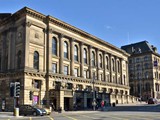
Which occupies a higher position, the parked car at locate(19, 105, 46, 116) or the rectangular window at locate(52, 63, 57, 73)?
the rectangular window at locate(52, 63, 57, 73)

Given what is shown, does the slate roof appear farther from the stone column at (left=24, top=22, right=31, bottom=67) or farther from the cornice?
the stone column at (left=24, top=22, right=31, bottom=67)

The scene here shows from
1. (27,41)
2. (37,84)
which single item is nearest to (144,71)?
(37,84)

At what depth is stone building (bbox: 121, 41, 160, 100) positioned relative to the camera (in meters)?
115

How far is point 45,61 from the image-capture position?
55062mm

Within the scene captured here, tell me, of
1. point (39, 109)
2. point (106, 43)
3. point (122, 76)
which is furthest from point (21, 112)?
point (122, 76)

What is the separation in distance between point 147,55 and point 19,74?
77846mm

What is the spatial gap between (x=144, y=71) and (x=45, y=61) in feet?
235

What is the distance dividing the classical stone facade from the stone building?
50856 millimetres

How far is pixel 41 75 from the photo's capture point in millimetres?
53281

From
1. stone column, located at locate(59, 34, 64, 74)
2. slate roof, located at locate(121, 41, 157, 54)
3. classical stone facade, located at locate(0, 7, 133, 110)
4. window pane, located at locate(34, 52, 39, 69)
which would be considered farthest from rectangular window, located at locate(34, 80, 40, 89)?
slate roof, located at locate(121, 41, 157, 54)

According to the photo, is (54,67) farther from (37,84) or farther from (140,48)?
(140,48)

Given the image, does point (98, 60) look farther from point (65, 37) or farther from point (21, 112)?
point (21, 112)

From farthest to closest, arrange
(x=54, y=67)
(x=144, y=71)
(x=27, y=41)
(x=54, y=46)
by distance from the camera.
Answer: (x=144, y=71), (x=54, y=46), (x=54, y=67), (x=27, y=41)

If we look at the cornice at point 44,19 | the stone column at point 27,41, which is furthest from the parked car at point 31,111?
the cornice at point 44,19
